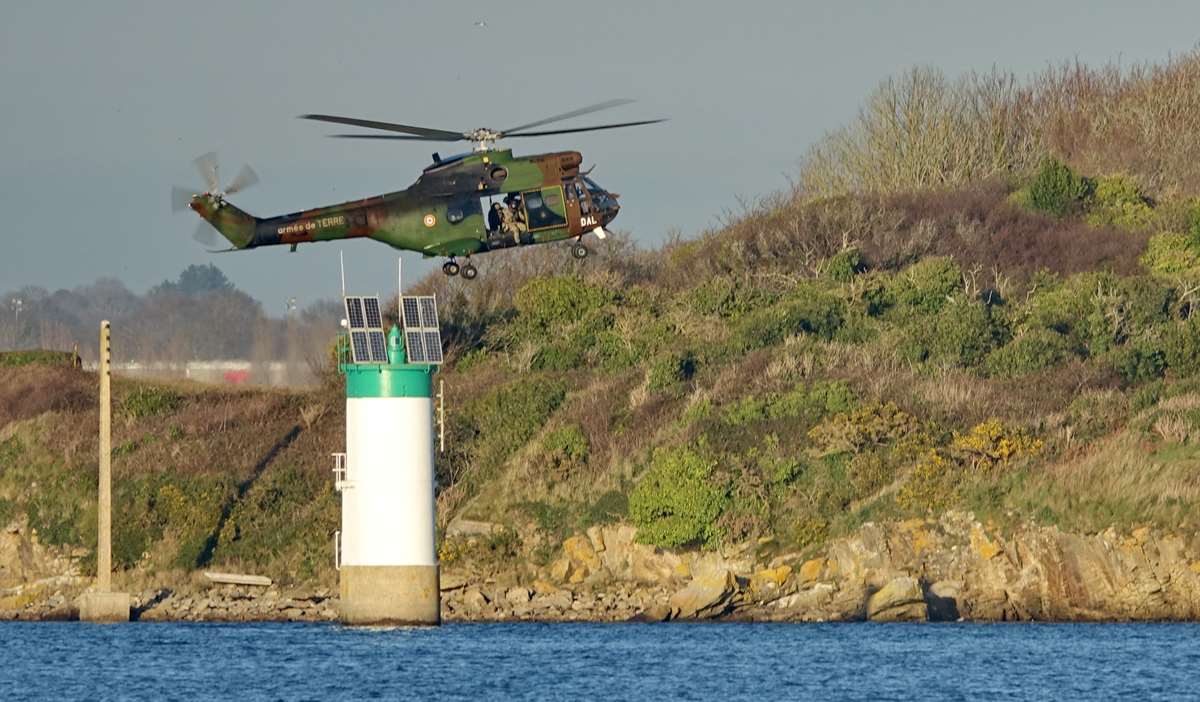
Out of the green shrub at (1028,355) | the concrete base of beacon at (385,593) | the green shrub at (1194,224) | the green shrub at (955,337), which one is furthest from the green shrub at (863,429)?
the green shrub at (1194,224)

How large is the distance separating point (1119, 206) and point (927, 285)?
60.4 ft

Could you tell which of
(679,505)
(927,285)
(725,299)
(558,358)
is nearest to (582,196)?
(679,505)

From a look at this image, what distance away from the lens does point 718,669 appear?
55875 mm

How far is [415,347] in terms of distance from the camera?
62688 millimetres

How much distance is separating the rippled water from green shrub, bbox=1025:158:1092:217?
153 ft

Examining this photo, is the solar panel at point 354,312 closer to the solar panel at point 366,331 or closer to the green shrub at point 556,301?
the solar panel at point 366,331

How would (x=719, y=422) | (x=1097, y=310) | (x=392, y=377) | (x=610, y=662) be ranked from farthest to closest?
1. (x=1097, y=310)
2. (x=719, y=422)
3. (x=392, y=377)
4. (x=610, y=662)

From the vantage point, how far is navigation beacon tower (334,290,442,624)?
61531 mm

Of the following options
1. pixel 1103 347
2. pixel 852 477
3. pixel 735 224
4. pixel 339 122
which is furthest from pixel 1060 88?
pixel 339 122

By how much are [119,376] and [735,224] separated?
3110cm

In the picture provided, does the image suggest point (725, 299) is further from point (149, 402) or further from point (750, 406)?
Result: point (149, 402)

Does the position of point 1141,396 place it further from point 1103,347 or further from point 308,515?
point 308,515

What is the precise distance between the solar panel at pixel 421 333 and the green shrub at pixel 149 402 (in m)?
24.6

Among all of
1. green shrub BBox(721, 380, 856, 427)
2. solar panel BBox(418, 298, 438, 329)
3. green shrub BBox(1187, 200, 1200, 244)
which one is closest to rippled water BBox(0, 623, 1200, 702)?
solar panel BBox(418, 298, 438, 329)
